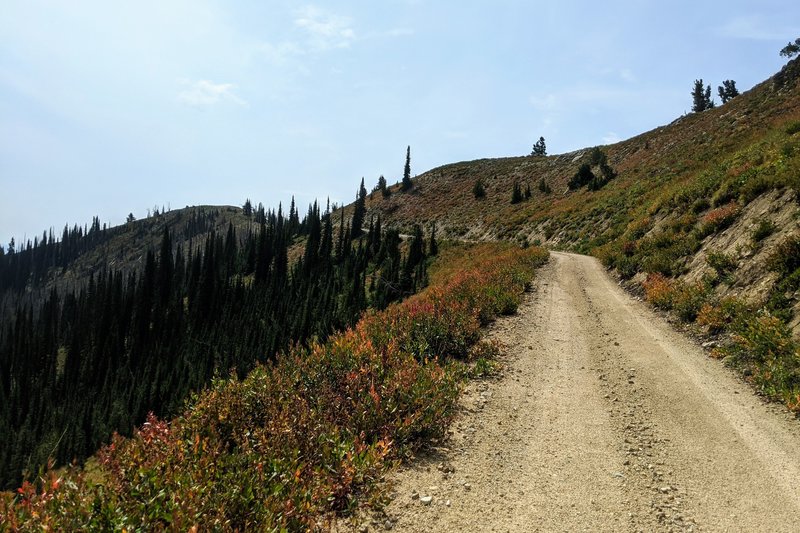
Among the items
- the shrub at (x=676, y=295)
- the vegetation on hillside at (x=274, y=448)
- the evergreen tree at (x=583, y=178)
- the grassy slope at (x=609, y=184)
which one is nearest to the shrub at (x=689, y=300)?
the shrub at (x=676, y=295)

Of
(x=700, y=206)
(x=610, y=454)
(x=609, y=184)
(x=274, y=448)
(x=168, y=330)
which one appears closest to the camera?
(x=274, y=448)

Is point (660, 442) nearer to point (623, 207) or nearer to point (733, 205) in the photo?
point (733, 205)

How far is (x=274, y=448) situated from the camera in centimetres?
546

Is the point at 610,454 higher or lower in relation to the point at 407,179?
lower

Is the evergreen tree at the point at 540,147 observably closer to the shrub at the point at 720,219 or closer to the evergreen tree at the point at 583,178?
the evergreen tree at the point at 583,178

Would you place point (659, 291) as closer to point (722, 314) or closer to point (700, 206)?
point (722, 314)

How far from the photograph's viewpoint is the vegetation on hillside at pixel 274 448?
387 cm

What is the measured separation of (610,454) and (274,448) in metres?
4.97

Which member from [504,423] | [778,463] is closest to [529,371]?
[504,423]

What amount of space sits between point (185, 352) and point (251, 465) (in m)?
92.3

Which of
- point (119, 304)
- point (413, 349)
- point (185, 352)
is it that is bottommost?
point (185, 352)

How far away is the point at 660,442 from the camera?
6.69 meters

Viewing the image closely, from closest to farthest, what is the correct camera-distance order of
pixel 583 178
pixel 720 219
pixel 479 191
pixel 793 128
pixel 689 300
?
pixel 689 300, pixel 720 219, pixel 793 128, pixel 583 178, pixel 479 191

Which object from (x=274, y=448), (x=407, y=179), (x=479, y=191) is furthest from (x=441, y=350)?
(x=407, y=179)
